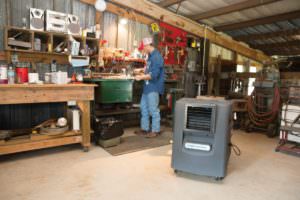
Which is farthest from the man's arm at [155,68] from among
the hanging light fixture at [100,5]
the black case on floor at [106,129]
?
the hanging light fixture at [100,5]

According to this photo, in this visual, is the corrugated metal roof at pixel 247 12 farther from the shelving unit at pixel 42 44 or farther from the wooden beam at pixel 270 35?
the shelving unit at pixel 42 44

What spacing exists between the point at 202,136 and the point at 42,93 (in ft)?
6.42

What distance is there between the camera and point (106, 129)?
3.27 m

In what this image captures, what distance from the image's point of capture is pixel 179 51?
5730 mm

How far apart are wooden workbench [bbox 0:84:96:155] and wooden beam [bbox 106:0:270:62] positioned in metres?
2.23

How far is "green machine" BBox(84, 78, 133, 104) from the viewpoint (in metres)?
3.67

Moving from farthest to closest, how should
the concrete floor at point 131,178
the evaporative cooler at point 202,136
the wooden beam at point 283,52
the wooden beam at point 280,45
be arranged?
→ the wooden beam at point 283,52, the wooden beam at point 280,45, the evaporative cooler at point 202,136, the concrete floor at point 131,178

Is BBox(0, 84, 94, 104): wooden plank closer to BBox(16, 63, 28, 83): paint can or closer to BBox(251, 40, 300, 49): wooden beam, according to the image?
BBox(16, 63, 28, 83): paint can

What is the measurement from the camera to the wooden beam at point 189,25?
15.1 feet

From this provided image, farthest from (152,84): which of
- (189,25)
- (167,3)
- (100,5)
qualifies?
(189,25)

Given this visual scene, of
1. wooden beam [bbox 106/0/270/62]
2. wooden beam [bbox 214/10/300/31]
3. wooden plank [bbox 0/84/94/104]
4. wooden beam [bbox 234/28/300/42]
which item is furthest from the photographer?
wooden beam [bbox 234/28/300/42]

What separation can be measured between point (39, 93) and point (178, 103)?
1.68 meters

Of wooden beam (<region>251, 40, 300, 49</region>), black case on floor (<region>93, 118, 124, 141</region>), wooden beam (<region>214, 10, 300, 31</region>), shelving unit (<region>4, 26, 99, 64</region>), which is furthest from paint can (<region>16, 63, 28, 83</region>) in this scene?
wooden beam (<region>251, 40, 300, 49</region>)

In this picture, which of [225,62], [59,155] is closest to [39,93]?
[59,155]
